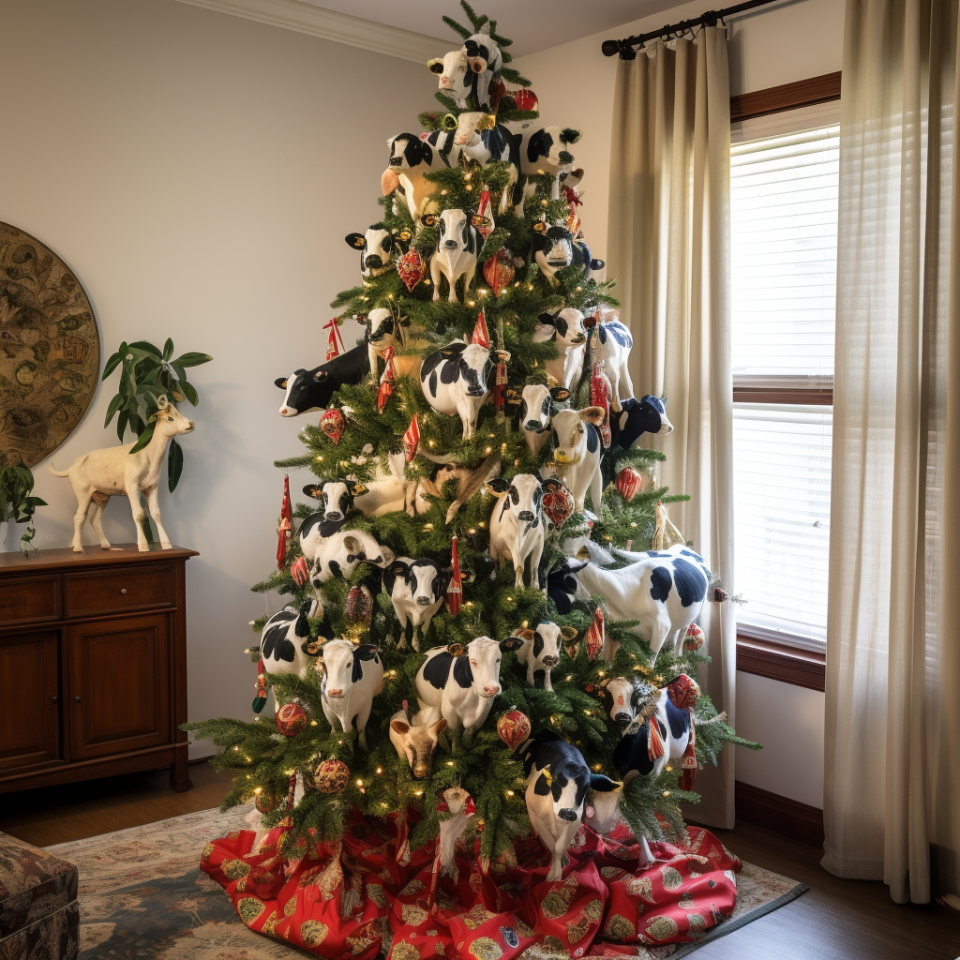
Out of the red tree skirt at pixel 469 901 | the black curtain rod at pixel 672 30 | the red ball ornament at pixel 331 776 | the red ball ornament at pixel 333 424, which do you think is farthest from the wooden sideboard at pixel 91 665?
the black curtain rod at pixel 672 30

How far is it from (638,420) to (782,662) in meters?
1.07

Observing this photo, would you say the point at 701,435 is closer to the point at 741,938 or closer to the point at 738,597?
the point at 738,597

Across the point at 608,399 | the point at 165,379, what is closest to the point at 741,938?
the point at 608,399

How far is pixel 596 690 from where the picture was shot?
2.66 meters

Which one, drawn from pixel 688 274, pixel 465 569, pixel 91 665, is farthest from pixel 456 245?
pixel 91 665

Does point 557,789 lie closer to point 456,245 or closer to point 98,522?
point 456,245

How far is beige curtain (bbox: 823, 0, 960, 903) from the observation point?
2.71 m

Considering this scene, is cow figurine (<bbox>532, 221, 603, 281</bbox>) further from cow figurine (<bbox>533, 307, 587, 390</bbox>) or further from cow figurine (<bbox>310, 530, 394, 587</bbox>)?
cow figurine (<bbox>310, 530, 394, 587</bbox>)

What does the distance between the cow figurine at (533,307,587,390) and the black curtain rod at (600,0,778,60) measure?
4.57 feet

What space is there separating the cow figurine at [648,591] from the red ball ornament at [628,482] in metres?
0.21

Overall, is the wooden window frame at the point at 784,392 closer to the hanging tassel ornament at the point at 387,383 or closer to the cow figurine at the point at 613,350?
the cow figurine at the point at 613,350

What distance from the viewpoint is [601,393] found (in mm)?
2719

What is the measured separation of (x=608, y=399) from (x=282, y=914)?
167cm

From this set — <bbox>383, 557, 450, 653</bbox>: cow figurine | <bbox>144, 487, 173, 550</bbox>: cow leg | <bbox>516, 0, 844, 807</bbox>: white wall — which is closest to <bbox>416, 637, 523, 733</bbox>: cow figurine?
<bbox>383, 557, 450, 653</bbox>: cow figurine
